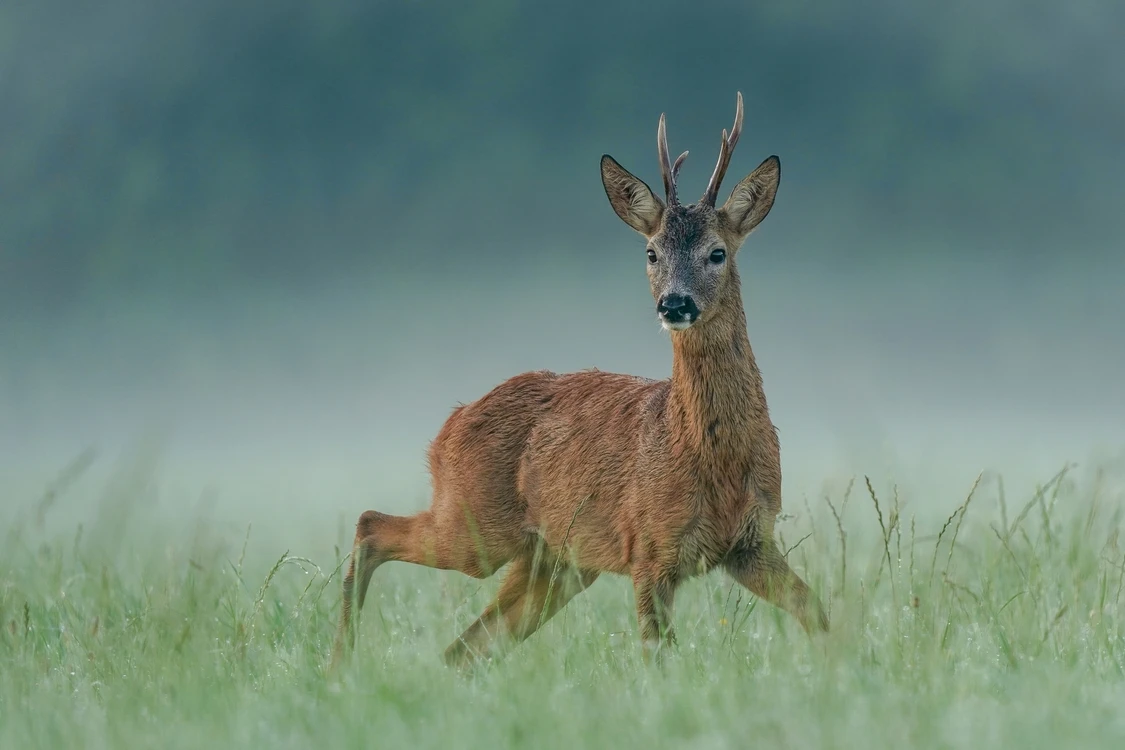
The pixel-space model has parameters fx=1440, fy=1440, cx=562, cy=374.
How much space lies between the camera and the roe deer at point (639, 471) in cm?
668

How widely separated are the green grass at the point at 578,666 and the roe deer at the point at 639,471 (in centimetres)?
25

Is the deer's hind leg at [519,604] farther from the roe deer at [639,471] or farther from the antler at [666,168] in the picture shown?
the antler at [666,168]

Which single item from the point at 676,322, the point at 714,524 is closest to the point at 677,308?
the point at 676,322

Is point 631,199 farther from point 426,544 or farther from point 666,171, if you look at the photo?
point 426,544

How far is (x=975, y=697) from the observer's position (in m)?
4.97

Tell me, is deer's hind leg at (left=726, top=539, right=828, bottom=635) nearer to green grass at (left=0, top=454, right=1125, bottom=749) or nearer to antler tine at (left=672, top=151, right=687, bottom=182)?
green grass at (left=0, top=454, right=1125, bottom=749)

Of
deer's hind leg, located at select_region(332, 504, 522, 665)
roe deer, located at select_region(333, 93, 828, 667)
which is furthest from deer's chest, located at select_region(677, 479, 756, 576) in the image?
deer's hind leg, located at select_region(332, 504, 522, 665)

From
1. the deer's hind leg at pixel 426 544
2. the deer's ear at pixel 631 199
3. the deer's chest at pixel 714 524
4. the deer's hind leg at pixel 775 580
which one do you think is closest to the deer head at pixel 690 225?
the deer's ear at pixel 631 199

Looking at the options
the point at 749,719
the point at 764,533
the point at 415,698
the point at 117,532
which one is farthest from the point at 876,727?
the point at 117,532

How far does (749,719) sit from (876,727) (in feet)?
1.34

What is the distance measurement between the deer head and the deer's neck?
12 cm

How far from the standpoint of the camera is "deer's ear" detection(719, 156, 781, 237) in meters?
7.21

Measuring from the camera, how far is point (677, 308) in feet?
21.8

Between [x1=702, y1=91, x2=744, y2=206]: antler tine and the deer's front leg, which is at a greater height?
[x1=702, y1=91, x2=744, y2=206]: antler tine
